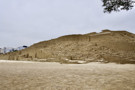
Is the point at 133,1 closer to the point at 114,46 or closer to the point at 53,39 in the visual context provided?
the point at 114,46

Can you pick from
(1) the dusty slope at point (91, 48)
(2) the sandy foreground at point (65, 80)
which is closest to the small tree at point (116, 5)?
(2) the sandy foreground at point (65, 80)

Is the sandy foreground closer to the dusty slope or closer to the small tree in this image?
the small tree

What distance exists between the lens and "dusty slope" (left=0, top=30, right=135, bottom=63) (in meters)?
19.0

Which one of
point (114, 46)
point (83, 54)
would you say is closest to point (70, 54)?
point (83, 54)

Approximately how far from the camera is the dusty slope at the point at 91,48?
750 inches

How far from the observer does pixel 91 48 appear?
21.4 m

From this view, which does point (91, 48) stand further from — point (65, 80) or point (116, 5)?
point (65, 80)

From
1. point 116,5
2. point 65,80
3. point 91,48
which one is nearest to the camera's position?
point 65,80

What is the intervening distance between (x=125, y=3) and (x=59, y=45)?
20.3 metres

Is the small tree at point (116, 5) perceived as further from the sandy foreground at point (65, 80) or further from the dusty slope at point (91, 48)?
the dusty slope at point (91, 48)

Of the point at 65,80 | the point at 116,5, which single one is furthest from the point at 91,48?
the point at 65,80

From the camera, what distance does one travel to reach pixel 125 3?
6.28 metres

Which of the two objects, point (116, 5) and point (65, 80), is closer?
point (65, 80)

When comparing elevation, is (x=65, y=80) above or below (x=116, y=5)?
below
